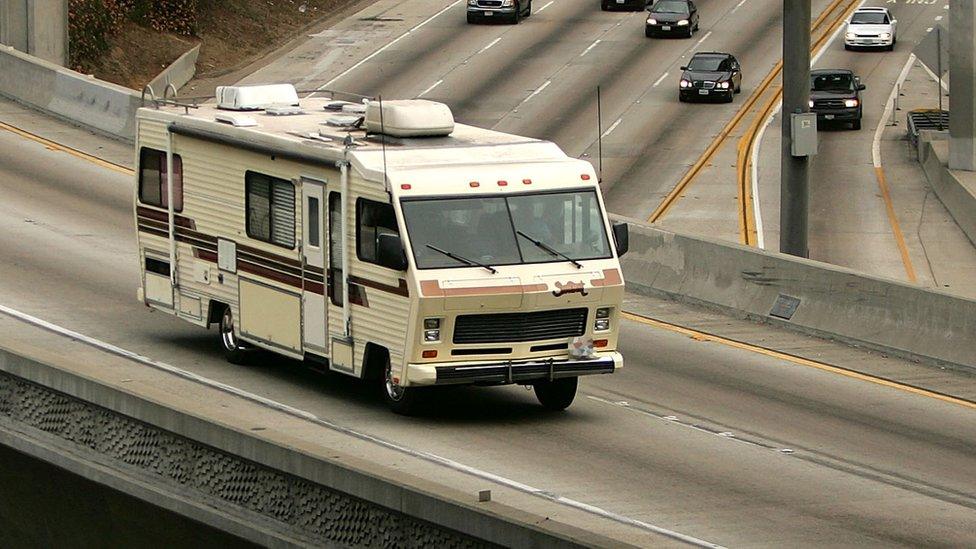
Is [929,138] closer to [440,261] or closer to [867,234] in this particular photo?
[867,234]

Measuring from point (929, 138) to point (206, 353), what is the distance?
119 feet

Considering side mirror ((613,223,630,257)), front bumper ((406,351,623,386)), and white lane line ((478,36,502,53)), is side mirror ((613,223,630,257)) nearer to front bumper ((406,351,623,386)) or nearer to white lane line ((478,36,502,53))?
front bumper ((406,351,623,386))

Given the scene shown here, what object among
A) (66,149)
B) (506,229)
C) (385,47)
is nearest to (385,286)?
(506,229)

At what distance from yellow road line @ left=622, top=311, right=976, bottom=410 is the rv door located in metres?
7.09

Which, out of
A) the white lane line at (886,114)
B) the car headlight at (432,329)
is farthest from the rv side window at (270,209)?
the white lane line at (886,114)

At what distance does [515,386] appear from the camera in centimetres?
2116

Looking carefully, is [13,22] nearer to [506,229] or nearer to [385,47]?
[385,47]

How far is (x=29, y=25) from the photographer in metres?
44.2

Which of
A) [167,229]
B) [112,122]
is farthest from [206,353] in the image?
[112,122]

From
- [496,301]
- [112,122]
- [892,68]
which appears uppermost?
[496,301]

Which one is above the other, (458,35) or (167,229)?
(167,229)

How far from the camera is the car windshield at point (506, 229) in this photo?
1834 centimetres

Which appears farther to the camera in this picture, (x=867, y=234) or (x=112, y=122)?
(x=867, y=234)

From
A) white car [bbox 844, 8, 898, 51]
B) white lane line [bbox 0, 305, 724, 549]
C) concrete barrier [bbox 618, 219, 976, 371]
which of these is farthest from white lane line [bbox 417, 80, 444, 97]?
white lane line [bbox 0, 305, 724, 549]
